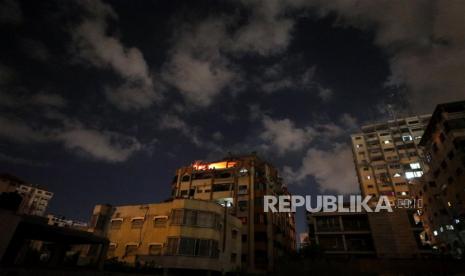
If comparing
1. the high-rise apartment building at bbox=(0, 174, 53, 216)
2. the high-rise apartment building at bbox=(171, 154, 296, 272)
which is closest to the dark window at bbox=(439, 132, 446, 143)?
the high-rise apartment building at bbox=(171, 154, 296, 272)

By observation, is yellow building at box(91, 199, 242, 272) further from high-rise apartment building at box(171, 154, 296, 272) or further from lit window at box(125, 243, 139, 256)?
high-rise apartment building at box(171, 154, 296, 272)

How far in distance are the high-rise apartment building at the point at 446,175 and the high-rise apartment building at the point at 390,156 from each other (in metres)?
24.4

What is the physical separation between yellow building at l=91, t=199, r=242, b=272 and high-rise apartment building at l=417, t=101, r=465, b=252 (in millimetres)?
43583

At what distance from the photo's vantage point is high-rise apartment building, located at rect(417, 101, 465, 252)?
50625 mm

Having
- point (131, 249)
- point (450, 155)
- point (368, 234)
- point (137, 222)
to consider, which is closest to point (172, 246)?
point (131, 249)

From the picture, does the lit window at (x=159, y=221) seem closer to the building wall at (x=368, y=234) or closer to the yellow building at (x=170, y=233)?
the yellow building at (x=170, y=233)

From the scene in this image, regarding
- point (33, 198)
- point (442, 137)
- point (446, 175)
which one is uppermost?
point (33, 198)

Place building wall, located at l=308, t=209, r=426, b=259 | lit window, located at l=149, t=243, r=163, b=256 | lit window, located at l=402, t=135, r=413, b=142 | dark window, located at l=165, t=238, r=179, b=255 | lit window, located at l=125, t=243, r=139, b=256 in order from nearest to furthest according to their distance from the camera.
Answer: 1. dark window, located at l=165, t=238, r=179, b=255
2. lit window, located at l=149, t=243, r=163, b=256
3. lit window, located at l=125, t=243, r=139, b=256
4. building wall, located at l=308, t=209, r=426, b=259
5. lit window, located at l=402, t=135, r=413, b=142

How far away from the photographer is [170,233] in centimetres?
3584

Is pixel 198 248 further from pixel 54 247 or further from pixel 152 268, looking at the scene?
pixel 54 247

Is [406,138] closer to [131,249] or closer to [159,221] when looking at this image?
[159,221]

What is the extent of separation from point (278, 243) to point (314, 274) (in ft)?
103

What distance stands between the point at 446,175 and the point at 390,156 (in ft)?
159

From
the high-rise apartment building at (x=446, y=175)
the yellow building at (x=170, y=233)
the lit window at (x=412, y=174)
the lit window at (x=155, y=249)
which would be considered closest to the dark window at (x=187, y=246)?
the yellow building at (x=170, y=233)
